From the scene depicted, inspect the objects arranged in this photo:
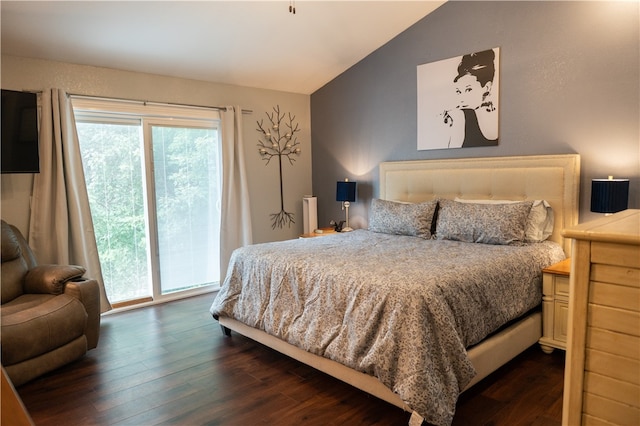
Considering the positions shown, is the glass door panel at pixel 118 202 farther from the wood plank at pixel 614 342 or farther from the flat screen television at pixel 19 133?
the wood plank at pixel 614 342

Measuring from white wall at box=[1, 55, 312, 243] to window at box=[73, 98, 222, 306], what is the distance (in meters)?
0.15

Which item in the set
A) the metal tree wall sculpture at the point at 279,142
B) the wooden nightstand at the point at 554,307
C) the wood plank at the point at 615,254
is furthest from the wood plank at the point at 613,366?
the metal tree wall sculpture at the point at 279,142

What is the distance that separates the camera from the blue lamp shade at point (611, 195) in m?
2.84

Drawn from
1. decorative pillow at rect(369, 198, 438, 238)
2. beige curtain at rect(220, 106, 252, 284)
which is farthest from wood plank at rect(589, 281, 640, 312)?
beige curtain at rect(220, 106, 252, 284)

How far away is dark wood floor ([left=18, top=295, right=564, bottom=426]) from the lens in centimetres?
220

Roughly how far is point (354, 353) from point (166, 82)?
3.41 meters

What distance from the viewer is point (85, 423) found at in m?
2.20

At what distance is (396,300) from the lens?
2102 mm

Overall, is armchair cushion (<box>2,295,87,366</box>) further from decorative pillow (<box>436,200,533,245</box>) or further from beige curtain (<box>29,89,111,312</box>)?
decorative pillow (<box>436,200,533,245</box>)

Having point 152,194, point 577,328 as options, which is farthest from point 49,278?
point 577,328

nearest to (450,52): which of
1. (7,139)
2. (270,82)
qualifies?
(270,82)

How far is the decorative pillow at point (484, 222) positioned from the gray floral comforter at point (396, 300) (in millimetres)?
117

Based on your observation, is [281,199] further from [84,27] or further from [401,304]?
[401,304]

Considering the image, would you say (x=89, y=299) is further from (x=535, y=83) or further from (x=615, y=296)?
(x=535, y=83)
